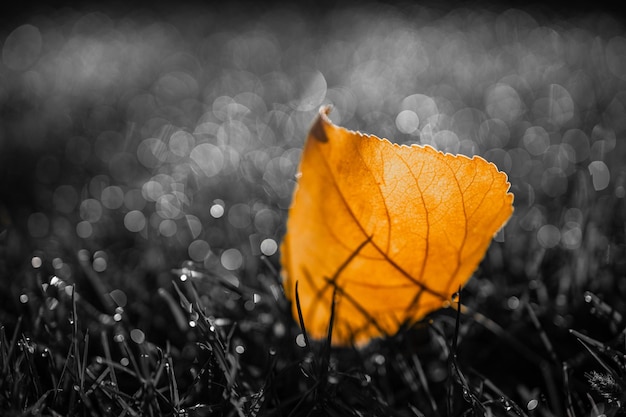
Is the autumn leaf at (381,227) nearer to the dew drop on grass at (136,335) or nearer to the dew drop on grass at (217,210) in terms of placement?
the dew drop on grass at (136,335)

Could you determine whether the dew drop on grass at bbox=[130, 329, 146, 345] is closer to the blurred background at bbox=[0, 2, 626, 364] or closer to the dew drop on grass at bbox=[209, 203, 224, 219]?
the blurred background at bbox=[0, 2, 626, 364]

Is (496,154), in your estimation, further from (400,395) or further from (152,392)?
(152,392)

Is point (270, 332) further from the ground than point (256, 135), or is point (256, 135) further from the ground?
point (270, 332)

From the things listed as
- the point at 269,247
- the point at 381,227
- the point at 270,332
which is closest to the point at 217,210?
the point at 269,247

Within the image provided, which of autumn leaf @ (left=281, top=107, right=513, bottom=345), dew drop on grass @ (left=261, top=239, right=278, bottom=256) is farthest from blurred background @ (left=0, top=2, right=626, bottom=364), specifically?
autumn leaf @ (left=281, top=107, right=513, bottom=345)

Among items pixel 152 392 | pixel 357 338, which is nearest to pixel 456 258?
pixel 357 338

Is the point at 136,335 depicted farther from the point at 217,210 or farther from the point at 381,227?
the point at 217,210
